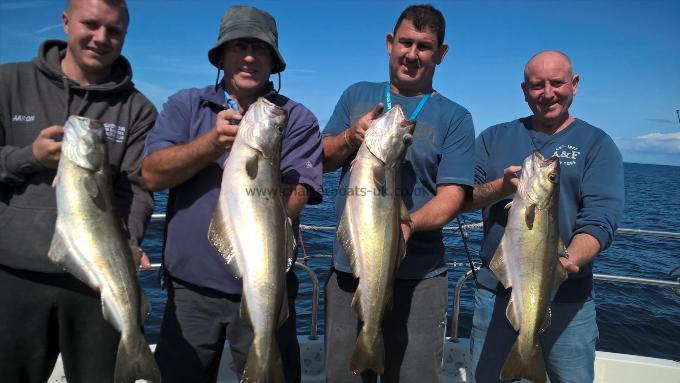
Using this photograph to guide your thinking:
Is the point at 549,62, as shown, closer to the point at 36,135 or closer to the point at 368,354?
the point at 368,354

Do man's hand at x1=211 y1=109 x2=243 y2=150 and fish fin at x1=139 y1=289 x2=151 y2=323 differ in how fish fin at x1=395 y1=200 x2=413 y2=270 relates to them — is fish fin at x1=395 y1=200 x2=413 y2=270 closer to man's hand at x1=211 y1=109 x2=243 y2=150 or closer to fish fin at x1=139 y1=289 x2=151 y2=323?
man's hand at x1=211 y1=109 x2=243 y2=150

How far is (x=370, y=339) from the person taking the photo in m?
3.52

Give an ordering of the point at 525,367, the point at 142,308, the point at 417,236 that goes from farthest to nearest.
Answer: the point at 417,236
the point at 525,367
the point at 142,308

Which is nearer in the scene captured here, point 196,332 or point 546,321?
point 196,332

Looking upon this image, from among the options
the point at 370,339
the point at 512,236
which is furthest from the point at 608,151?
the point at 370,339

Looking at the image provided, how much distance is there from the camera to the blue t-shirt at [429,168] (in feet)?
12.9

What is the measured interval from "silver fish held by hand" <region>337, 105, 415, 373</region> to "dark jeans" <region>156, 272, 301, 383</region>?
64cm

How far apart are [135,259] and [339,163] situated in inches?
69.3

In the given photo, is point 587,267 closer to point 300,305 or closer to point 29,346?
point 29,346

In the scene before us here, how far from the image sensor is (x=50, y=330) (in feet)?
11.1

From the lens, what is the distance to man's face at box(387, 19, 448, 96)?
391 cm

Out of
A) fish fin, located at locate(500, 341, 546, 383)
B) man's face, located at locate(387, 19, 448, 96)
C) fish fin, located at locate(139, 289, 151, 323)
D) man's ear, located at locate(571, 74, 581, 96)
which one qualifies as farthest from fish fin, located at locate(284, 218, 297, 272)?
man's ear, located at locate(571, 74, 581, 96)

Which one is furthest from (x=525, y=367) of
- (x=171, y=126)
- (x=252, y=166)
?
(x=171, y=126)

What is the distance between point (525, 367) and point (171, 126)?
332 cm
